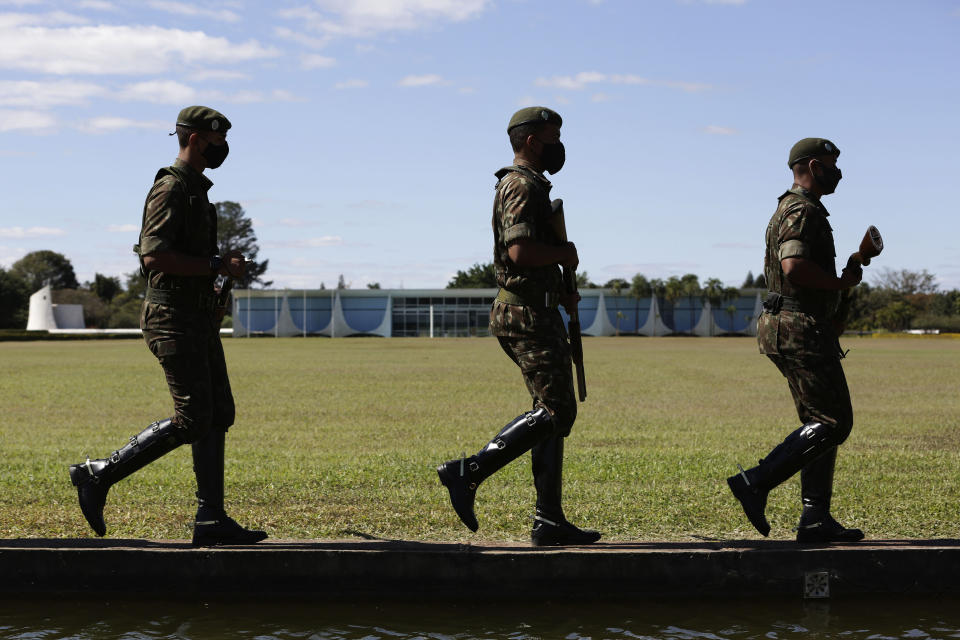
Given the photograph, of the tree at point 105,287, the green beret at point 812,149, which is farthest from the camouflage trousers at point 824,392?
the tree at point 105,287

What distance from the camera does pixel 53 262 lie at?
145250 mm

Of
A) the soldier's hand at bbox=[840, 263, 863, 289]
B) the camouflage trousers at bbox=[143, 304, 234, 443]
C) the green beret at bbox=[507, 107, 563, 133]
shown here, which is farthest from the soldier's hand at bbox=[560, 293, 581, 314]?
the camouflage trousers at bbox=[143, 304, 234, 443]

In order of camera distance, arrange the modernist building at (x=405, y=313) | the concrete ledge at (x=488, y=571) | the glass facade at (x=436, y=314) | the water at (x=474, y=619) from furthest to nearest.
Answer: the glass facade at (x=436, y=314) → the modernist building at (x=405, y=313) → the concrete ledge at (x=488, y=571) → the water at (x=474, y=619)

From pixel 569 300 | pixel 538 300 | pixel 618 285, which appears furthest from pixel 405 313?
pixel 538 300

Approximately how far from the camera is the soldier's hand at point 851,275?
16.3 ft

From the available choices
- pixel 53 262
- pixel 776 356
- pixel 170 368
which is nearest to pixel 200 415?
pixel 170 368

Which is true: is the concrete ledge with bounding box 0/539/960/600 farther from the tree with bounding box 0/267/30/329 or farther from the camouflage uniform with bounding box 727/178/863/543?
the tree with bounding box 0/267/30/329

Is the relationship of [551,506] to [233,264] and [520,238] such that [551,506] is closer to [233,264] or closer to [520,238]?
[520,238]

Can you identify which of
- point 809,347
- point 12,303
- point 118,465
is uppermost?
point 12,303

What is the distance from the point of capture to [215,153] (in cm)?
511

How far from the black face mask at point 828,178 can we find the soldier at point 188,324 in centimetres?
276

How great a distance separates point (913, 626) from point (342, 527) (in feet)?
9.67

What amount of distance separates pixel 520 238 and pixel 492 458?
1001 mm

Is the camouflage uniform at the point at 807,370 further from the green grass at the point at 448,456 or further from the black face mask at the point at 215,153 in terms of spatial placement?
the black face mask at the point at 215,153
